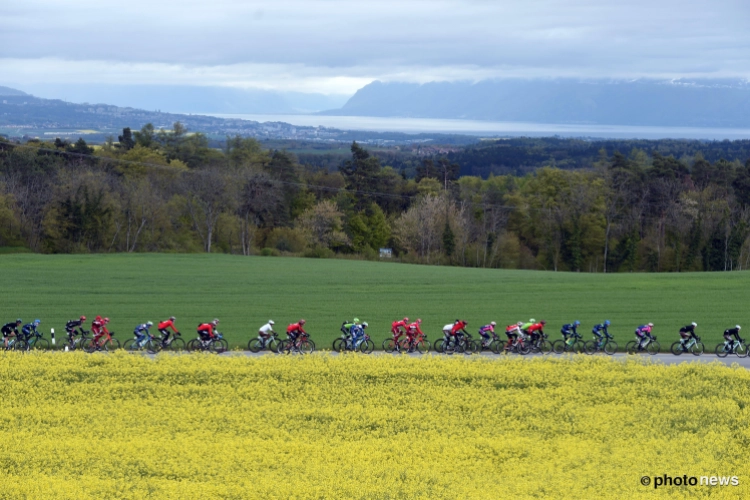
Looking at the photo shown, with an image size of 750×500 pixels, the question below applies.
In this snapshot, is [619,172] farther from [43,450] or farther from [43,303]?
[43,450]

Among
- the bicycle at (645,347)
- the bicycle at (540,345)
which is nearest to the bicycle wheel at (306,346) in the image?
the bicycle at (540,345)

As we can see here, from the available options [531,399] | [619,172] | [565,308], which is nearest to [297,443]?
[531,399]

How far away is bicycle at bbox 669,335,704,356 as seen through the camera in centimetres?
3000

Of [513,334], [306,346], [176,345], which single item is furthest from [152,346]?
[513,334]

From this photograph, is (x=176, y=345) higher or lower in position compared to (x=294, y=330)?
lower

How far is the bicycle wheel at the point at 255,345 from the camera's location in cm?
2956

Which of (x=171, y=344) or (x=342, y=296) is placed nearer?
(x=171, y=344)

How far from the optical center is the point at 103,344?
95.4 ft

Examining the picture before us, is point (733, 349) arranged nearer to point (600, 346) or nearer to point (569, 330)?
point (600, 346)

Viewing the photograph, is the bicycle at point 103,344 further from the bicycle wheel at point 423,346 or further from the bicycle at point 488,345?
the bicycle at point 488,345

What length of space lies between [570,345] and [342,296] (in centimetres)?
1865

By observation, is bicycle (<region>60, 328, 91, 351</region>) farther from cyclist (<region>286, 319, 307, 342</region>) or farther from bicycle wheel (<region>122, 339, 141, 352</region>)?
cyclist (<region>286, 319, 307, 342</region>)

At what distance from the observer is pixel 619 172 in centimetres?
11169

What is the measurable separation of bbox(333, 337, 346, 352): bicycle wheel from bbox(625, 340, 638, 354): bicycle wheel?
37.8ft
